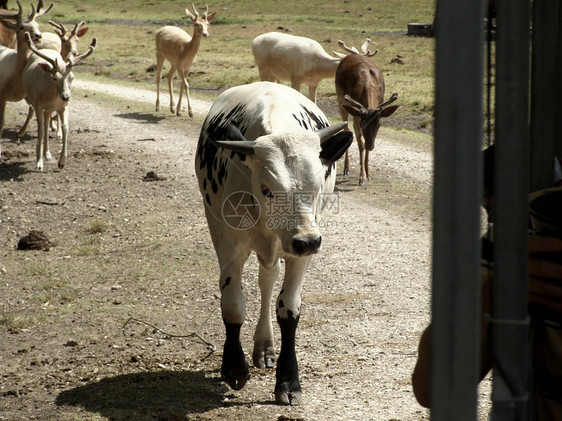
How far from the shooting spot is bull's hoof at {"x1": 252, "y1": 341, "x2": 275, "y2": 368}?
221 inches

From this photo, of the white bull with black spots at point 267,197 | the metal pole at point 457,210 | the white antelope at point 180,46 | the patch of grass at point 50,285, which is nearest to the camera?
the metal pole at point 457,210

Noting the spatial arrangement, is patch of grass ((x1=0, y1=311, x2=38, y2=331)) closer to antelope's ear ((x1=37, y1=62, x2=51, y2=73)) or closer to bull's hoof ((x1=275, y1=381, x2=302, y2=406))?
bull's hoof ((x1=275, y1=381, x2=302, y2=406))

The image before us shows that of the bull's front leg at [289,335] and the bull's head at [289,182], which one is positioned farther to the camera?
the bull's front leg at [289,335]

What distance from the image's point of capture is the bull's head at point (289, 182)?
177 inches

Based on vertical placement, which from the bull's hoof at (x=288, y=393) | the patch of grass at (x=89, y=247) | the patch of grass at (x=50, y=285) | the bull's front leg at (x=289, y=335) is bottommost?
the patch of grass at (x=89, y=247)

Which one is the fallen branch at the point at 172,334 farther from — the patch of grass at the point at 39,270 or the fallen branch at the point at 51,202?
the fallen branch at the point at 51,202

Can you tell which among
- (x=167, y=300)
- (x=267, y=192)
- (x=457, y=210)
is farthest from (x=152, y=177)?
(x=457, y=210)

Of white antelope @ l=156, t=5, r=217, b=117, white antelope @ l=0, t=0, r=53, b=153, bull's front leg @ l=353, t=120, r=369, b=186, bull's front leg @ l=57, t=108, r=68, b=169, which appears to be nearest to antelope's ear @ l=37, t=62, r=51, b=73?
bull's front leg @ l=57, t=108, r=68, b=169

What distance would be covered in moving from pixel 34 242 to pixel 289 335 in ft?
14.6

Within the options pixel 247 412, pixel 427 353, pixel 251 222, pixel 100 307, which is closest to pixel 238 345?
pixel 247 412

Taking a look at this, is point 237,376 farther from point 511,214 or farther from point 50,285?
point 511,214

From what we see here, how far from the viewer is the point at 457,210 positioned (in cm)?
135

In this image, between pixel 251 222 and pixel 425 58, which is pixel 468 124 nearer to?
pixel 251 222

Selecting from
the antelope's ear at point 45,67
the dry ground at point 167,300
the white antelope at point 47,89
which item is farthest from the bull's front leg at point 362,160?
the antelope's ear at point 45,67
